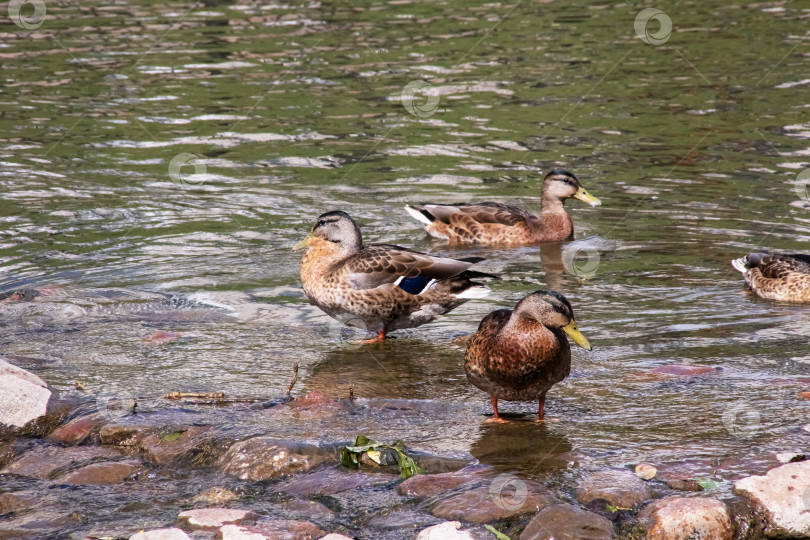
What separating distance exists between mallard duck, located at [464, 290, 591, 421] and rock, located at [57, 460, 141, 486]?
6.40 feet

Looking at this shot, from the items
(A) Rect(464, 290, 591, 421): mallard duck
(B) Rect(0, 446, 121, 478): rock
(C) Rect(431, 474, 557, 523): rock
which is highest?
(A) Rect(464, 290, 591, 421): mallard duck

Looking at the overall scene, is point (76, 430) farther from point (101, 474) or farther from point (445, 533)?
point (445, 533)

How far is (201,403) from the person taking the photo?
235 inches

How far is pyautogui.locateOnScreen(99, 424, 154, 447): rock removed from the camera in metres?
5.49

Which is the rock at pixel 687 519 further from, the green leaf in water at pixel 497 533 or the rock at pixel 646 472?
the green leaf in water at pixel 497 533

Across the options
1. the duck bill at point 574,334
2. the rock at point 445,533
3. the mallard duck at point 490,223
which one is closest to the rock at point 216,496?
the rock at point 445,533

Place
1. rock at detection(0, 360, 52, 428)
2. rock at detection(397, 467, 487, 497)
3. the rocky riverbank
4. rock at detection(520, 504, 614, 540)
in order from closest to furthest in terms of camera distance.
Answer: rock at detection(520, 504, 614, 540), the rocky riverbank, rock at detection(397, 467, 487, 497), rock at detection(0, 360, 52, 428)

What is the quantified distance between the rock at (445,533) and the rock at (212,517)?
2.64 feet

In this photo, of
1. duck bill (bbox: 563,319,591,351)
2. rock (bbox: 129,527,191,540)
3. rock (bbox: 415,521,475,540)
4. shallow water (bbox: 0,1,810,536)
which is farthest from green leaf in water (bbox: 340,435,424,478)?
duck bill (bbox: 563,319,591,351)

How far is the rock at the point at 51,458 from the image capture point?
5246mm

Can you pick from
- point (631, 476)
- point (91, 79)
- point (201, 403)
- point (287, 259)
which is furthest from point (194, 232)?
point (91, 79)

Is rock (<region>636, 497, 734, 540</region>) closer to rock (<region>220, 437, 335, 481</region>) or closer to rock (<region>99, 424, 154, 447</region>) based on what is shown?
rock (<region>220, 437, 335, 481</region>)

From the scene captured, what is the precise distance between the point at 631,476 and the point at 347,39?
16.7 meters

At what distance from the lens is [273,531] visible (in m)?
4.47
